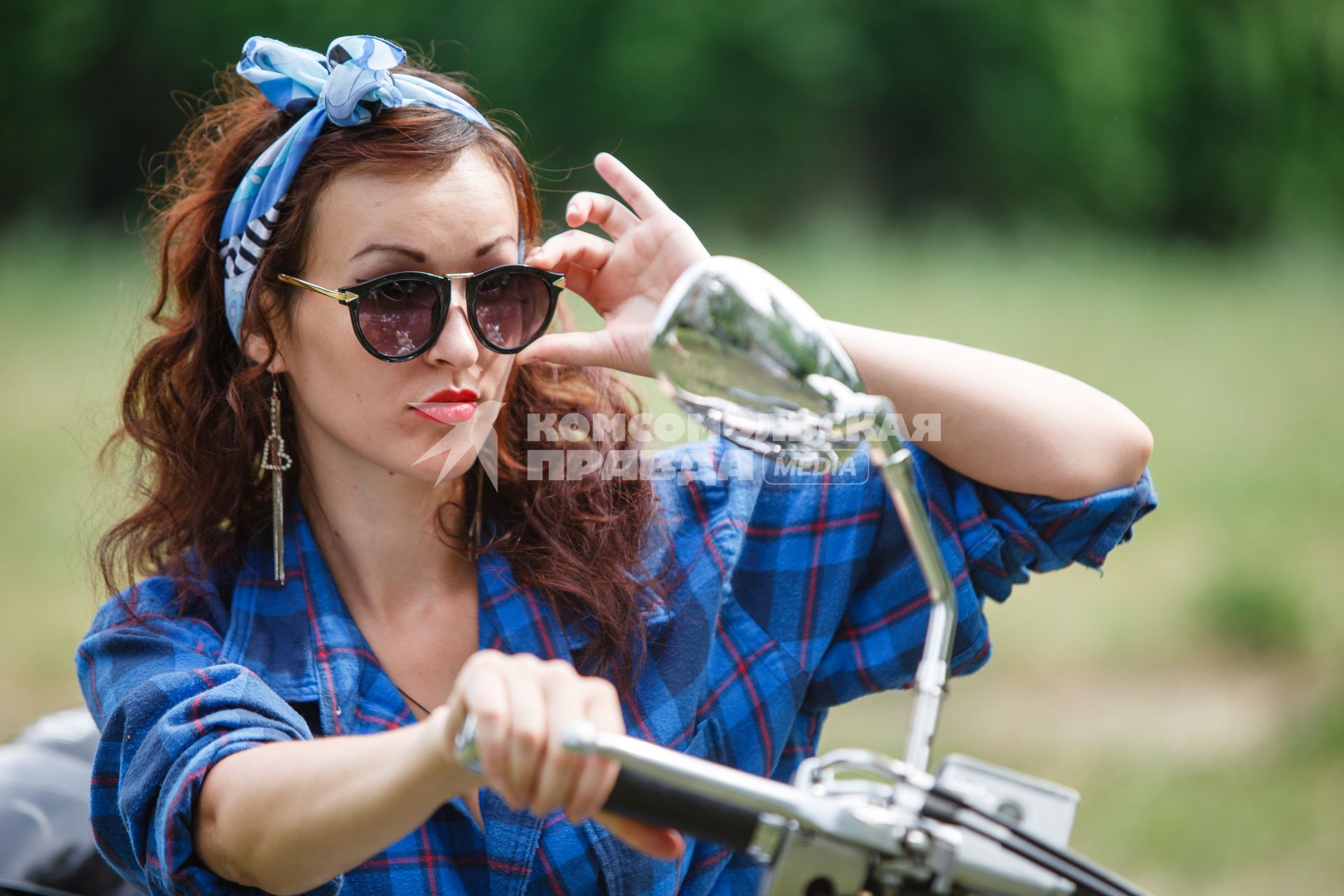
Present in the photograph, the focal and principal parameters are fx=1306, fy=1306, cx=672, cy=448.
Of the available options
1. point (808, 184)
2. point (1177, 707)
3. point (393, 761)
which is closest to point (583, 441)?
point (393, 761)

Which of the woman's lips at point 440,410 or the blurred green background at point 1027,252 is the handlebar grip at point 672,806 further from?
the blurred green background at point 1027,252

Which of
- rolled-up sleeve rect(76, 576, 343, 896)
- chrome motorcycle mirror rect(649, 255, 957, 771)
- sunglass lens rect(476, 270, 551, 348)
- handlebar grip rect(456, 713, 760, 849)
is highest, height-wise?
sunglass lens rect(476, 270, 551, 348)

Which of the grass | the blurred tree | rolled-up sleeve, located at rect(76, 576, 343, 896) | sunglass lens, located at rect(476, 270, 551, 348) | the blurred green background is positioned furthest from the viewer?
the blurred tree

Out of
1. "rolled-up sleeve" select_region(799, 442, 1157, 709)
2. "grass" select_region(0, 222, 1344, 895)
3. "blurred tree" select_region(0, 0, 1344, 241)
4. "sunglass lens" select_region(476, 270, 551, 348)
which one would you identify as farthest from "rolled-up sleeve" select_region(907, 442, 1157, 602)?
"blurred tree" select_region(0, 0, 1344, 241)

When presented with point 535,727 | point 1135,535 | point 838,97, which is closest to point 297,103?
point 535,727

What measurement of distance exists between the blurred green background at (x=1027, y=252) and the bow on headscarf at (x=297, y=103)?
0.48m

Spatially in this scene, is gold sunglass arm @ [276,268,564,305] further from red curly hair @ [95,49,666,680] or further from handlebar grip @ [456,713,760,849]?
handlebar grip @ [456,713,760,849]

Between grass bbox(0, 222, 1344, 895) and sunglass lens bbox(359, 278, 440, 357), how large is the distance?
637 millimetres

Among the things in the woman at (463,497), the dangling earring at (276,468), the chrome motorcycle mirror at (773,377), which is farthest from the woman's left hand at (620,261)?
the chrome motorcycle mirror at (773,377)

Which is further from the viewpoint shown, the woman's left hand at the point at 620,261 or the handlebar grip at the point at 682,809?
the woman's left hand at the point at 620,261

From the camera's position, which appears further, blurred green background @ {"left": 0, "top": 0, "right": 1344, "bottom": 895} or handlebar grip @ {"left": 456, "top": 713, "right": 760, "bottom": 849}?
blurred green background @ {"left": 0, "top": 0, "right": 1344, "bottom": 895}

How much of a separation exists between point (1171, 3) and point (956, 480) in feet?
31.8

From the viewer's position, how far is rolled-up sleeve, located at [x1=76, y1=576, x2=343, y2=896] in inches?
51.2

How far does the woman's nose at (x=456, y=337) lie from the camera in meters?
1.63
